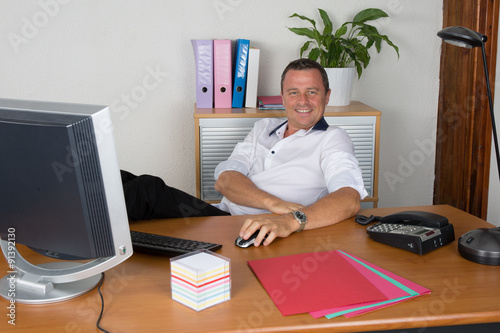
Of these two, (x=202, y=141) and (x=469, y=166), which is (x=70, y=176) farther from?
(x=469, y=166)

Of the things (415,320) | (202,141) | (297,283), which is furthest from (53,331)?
(202,141)

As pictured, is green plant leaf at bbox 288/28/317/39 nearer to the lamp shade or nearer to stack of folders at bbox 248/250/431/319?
the lamp shade

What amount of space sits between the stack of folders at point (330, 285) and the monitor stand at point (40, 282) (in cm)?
41

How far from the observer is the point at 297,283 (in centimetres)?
125

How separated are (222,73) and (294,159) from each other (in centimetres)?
81

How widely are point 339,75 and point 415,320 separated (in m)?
2.03

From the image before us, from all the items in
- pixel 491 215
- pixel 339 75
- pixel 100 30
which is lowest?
pixel 491 215

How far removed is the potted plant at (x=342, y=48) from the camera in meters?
2.94

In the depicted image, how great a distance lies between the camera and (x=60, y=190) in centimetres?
109

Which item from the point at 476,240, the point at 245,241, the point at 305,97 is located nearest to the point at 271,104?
the point at 305,97

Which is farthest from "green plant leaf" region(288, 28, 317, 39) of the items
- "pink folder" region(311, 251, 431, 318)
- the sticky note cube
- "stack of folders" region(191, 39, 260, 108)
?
the sticky note cube

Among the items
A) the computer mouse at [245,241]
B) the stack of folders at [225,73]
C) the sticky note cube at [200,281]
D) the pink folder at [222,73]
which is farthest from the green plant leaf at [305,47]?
the sticky note cube at [200,281]

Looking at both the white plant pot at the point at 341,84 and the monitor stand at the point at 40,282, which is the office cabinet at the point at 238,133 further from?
the monitor stand at the point at 40,282

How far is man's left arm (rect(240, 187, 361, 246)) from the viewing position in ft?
4.99
